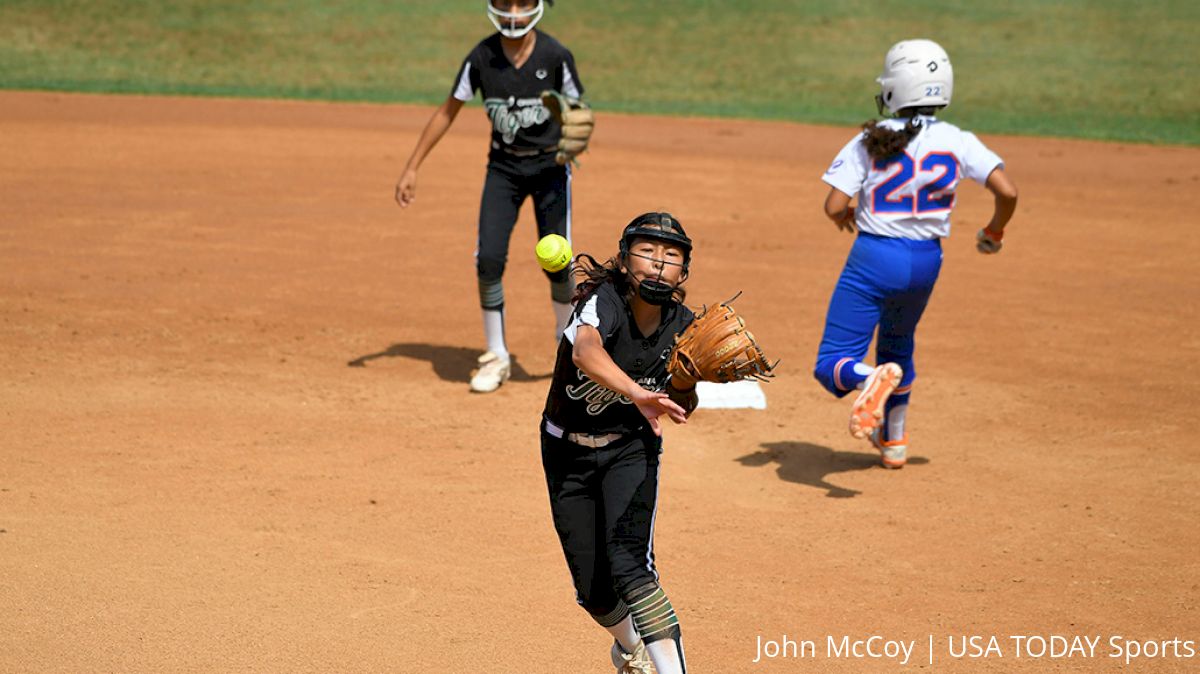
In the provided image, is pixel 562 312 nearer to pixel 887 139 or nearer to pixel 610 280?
pixel 887 139

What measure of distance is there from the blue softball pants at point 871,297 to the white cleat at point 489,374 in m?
2.57

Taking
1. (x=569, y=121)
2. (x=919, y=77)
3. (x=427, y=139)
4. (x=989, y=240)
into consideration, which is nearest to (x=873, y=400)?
(x=989, y=240)

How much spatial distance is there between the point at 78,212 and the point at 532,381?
6.66 metres

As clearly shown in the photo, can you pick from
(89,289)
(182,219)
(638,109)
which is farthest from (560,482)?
(638,109)

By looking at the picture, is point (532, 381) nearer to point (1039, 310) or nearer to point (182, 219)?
point (1039, 310)

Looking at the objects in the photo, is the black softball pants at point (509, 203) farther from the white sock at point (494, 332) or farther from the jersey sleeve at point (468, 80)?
the jersey sleeve at point (468, 80)

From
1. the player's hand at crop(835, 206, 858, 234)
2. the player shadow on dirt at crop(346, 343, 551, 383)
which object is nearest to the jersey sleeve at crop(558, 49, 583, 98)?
the player shadow on dirt at crop(346, 343, 551, 383)

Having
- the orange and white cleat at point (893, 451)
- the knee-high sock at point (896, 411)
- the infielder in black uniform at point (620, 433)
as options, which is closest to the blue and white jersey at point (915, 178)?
the knee-high sock at point (896, 411)

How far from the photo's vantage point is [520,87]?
9.13 metres

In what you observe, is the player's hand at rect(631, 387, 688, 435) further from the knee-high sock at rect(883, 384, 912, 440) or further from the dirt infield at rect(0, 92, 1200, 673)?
the knee-high sock at rect(883, 384, 912, 440)

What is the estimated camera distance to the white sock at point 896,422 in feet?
26.4

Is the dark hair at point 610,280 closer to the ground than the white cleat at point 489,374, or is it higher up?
higher up

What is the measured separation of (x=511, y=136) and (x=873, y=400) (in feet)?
11.5

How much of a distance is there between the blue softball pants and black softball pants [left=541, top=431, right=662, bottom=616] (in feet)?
8.82
